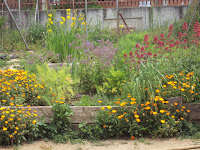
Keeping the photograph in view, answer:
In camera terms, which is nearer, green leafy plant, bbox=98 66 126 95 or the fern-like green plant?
the fern-like green plant

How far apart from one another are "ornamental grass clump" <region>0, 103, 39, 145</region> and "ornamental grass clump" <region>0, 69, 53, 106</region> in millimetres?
409

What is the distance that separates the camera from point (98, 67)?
553cm

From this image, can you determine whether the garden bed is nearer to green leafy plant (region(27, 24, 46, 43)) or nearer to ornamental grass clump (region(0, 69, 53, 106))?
ornamental grass clump (region(0, 69, 53, 106))

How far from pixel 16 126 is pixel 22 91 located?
2.57 feet

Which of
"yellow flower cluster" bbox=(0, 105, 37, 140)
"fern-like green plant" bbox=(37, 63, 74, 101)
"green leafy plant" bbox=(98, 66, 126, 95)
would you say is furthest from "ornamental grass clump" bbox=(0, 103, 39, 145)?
"green leafy plant" bbox=(98, 66, 126, 95)

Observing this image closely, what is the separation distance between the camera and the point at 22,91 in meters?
4.44

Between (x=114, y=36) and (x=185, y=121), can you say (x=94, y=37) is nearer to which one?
(x=114, y=36)

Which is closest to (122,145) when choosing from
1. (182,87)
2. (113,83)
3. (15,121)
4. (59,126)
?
(59,126)

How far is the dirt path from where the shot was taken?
12.1 feet

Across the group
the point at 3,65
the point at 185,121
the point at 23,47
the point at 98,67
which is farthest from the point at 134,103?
the point at 23,47

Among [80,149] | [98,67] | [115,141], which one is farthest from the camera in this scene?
[98,67]

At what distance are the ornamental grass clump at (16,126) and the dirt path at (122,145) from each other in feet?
0.39

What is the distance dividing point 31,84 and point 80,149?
151 centimetres

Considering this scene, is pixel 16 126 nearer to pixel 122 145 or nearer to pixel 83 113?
pixel 83 113
